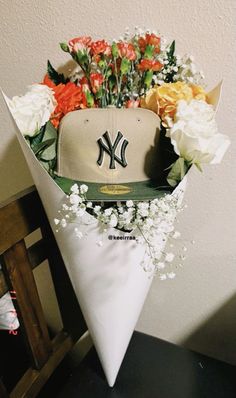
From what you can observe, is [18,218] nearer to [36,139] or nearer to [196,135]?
[36,139]

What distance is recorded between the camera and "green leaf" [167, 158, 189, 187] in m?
0.60

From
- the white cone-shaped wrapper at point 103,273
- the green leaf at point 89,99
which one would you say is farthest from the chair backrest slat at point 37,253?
the green leaf at point 89,99

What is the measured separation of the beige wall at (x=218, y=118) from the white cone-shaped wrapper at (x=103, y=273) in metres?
0.27

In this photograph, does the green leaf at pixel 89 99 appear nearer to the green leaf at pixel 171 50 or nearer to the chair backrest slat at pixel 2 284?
the green leaf at pixel 171 50

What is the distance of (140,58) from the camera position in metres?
0.71

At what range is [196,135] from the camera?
57 cm

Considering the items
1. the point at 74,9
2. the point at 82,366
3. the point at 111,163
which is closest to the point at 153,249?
the point at 111,163

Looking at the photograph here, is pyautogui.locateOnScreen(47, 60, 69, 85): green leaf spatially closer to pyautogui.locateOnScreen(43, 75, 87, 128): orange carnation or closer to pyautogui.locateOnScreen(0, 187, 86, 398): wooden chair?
pyautogui.locateOnScreen(43, 75, 87, 128): orange carnation

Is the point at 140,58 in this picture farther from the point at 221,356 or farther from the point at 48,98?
the point at 221,356

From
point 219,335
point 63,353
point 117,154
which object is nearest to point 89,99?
point 117,154

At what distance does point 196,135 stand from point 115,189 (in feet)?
0.59

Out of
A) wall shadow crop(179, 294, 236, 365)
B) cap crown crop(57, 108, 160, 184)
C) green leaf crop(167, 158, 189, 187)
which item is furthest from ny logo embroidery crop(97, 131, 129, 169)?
wall shadow crop(179, 294, 236, 365)

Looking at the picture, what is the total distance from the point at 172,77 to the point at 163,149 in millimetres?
186

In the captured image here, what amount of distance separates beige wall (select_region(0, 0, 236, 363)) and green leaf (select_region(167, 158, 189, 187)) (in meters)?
0.24
